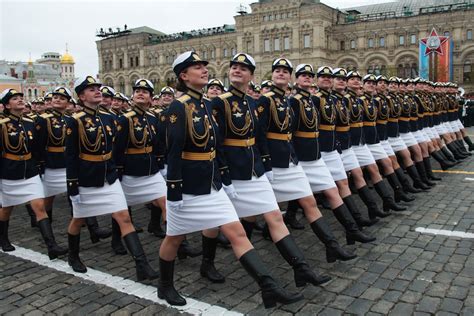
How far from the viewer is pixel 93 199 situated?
5.29 meters

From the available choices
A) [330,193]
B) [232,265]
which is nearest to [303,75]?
[330,193]

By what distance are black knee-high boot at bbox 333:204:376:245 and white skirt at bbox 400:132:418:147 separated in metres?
3.98

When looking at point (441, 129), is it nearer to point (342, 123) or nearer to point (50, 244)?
point (342, 123)

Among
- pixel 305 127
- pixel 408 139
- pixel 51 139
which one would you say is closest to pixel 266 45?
pixel 408 139

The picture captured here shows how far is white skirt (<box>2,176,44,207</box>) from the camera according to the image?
6.33 m

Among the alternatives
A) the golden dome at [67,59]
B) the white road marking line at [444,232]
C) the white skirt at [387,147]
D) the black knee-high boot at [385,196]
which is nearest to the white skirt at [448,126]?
the white skirt at [387,147]

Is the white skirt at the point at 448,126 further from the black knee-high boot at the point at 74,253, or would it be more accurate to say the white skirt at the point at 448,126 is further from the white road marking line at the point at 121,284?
the black knee-high boot at the point at 74,253

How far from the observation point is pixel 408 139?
9.37 meters

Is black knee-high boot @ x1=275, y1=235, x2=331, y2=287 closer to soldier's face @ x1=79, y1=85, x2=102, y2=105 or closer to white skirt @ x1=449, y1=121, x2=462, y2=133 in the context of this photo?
soldier's face @ x1=79, y1=85, x2=102, y2=105

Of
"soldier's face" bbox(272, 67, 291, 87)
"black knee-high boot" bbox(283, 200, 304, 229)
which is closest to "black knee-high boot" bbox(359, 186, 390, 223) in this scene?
"black knee-high boot" bbox(283, 200, 304, 229)

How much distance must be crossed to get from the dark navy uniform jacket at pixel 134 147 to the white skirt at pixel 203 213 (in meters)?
2.05

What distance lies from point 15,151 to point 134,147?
1693 millimetres

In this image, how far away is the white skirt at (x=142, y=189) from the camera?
20.4 feet

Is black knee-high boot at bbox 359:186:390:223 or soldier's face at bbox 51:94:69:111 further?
soldier's face at bbox 51:94:69:111
